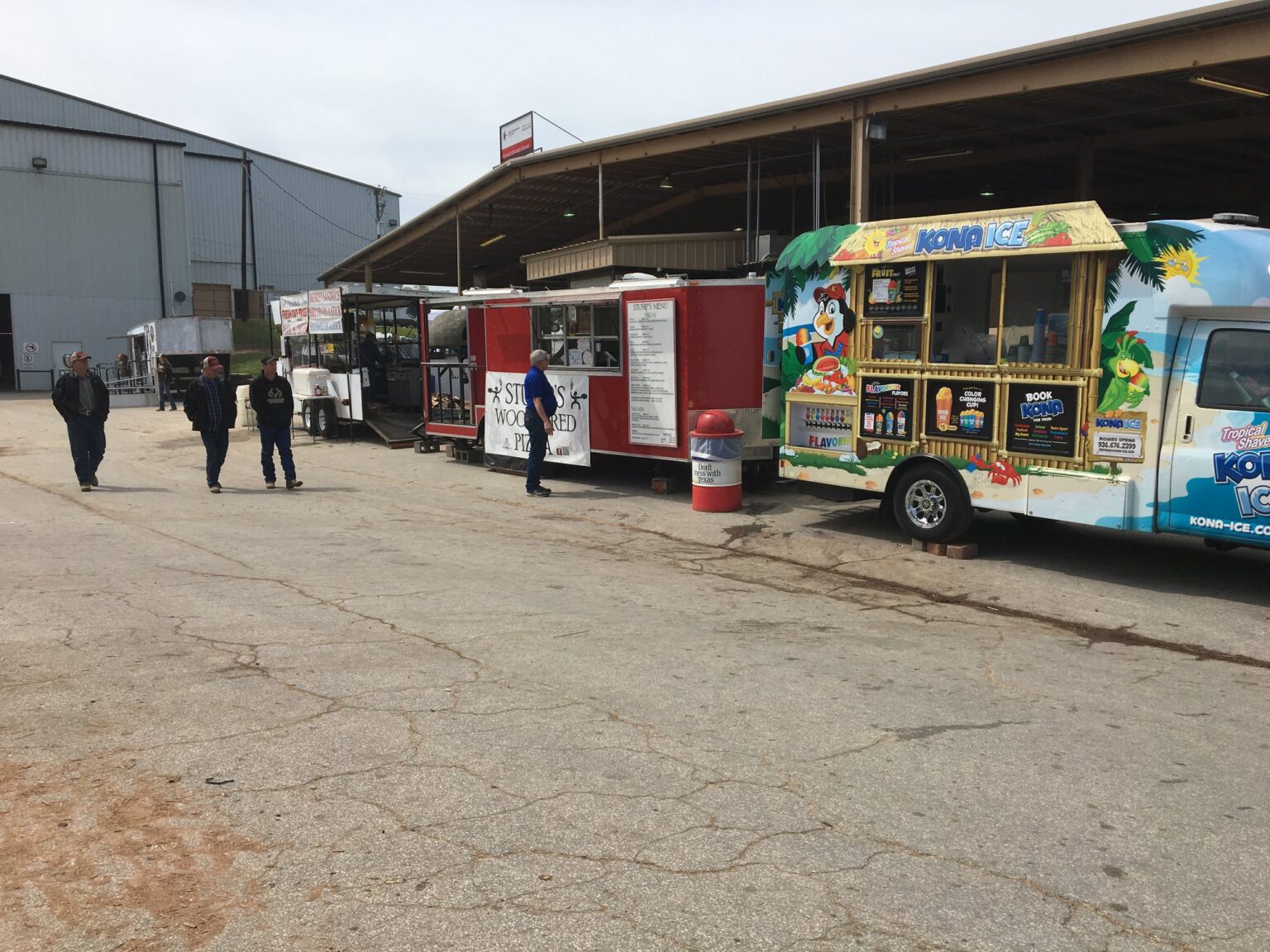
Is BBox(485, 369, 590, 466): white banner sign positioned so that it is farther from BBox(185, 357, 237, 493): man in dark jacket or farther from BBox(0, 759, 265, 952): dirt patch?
BBox(0, 759, 265, 952): dirt patch

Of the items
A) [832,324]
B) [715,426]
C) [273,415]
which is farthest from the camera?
[273,415]

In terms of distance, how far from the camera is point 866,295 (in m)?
10.5

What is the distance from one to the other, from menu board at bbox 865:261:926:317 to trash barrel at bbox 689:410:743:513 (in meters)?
2.38

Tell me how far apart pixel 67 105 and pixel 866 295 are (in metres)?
50.5

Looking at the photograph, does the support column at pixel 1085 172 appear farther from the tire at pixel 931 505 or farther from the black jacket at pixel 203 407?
the black jacket at pixel 203 407

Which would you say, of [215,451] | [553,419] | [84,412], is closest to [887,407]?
[553,419]

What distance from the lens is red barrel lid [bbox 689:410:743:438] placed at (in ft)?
39.6

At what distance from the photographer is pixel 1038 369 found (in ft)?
29.8

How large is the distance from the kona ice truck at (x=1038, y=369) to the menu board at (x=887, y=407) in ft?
0.06

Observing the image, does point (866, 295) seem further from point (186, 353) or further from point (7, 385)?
point (7, 385)

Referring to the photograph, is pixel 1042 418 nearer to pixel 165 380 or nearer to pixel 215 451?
pixel 215 451

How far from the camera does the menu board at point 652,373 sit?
517 inches

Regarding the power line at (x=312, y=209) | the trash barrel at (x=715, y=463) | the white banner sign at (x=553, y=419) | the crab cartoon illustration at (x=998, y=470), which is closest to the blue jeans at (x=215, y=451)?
the white banner sign at (x=553, y=419)

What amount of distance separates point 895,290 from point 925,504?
211 centimetres
